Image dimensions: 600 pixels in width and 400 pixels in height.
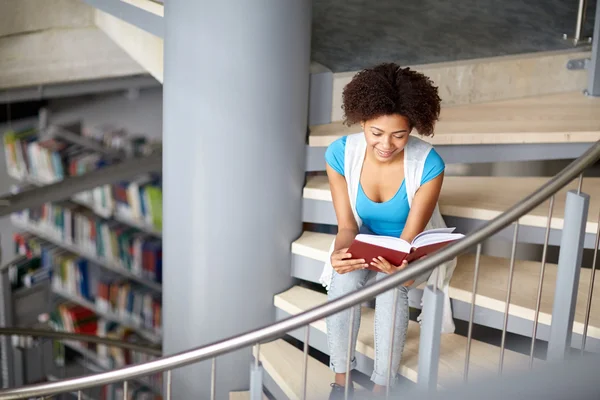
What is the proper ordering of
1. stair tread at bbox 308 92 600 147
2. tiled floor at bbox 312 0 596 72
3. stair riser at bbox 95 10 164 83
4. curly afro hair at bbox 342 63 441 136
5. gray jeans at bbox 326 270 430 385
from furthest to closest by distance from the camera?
stair riser at bbox 95 10 164 83 < tiled floor at bbox 312 0 596 72 < stair tread at bbox 308 92 600 147 < gray jeans at bbox 326 270 430 385 < curly afro hair at bbox 342 63 441 136

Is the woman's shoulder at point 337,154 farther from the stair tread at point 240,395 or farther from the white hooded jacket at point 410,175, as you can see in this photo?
the stair tread at point 240,395

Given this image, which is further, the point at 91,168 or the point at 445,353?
the point at 91,168

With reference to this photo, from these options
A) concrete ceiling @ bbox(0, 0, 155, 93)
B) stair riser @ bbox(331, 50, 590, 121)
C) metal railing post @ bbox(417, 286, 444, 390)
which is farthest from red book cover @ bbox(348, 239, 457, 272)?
concrete ceiling @ bbox(0, 0, 155, 93)

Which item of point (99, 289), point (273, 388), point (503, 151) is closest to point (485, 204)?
point (503, 151)

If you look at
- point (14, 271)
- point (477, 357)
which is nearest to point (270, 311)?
point (477, 357)

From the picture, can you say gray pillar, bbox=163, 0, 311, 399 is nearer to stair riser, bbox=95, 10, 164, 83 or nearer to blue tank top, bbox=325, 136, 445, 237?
blue tank top, bbox=325, 136, 445, 237

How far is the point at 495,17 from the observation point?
4445 mm

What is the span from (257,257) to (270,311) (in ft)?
0.85

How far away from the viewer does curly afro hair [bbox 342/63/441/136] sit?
8.10 ft

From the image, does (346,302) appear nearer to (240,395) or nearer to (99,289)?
(240,395)

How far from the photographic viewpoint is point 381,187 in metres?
2.70

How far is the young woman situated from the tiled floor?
31.9 inches

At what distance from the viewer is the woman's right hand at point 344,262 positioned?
251cm

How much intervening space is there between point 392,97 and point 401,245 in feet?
1.53
